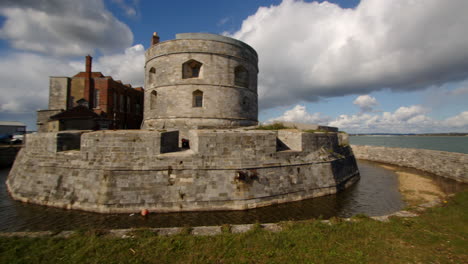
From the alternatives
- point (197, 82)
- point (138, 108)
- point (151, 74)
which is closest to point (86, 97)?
point (138, 108)

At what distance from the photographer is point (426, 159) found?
65.5ft

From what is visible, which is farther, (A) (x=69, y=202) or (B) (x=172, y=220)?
(A) (x=69, y=202)

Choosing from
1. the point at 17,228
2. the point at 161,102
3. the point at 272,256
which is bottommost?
the point at 17,228

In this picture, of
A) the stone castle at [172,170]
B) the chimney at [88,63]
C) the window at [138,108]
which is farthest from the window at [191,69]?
the window at [138,108]

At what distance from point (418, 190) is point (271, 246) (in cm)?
1375

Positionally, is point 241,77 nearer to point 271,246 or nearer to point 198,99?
point 198,99

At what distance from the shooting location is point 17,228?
7207 mm

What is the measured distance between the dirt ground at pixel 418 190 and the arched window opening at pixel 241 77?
1313 cm

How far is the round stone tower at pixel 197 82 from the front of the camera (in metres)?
14.2

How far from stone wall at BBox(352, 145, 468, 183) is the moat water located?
1074cm

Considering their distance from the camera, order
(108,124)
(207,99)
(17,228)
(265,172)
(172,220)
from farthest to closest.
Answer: (108,124), (207,99), (265,172), (172,220), (17,228)

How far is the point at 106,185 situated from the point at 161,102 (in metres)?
7.73

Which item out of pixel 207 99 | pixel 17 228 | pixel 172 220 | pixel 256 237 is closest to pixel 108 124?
pixel 207 99

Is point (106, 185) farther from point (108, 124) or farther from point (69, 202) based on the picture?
point (108, 124)
